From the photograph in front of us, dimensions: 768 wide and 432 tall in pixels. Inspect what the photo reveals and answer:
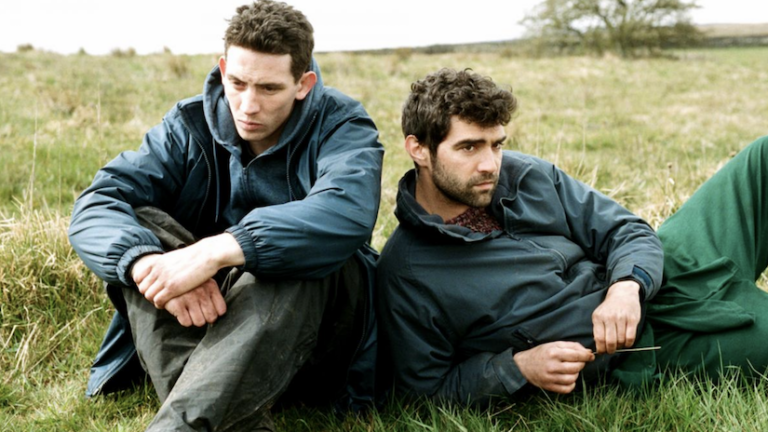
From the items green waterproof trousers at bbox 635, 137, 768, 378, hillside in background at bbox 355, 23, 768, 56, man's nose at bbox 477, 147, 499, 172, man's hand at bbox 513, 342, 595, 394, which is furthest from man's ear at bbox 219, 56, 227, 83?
hillside in background at bbox 355, 23, 768, 56

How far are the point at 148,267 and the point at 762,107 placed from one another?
13174mm

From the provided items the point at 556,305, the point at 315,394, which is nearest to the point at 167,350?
the point at 315,394

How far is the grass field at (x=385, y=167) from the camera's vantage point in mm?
2992

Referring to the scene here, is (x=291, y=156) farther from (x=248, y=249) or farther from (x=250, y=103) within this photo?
(x=248, y=249)

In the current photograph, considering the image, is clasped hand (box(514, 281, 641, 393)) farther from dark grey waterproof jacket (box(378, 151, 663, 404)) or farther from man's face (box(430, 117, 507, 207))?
man's face (box(430, 117, 507, 207))

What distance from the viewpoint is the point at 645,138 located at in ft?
31.4

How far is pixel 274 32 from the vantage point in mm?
3168

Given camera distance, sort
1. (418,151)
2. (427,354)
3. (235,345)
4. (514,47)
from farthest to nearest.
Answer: (514,47), (418,151), (427,354), (235,345)

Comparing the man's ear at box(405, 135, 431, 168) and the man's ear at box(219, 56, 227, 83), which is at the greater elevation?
the man's ear at box(219, 56, 227, 83)

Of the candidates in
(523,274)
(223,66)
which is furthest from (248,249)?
(523,274)

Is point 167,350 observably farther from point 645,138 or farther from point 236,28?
point 645,138

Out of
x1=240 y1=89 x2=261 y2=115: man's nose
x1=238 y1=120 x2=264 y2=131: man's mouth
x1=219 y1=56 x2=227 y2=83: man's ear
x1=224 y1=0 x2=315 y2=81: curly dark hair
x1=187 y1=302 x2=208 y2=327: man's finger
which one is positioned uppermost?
x1=224 y1=0 x2=315 y2=81: curly dark hair

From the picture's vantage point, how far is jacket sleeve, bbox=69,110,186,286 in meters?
2.77

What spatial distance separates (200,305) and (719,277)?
2.24m
